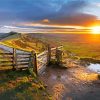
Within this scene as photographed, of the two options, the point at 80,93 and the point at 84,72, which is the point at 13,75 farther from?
the point at 84,72

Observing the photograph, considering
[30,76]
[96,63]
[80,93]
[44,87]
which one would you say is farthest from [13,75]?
[96,63]

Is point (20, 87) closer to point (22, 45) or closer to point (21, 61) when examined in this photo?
point (21, 61)

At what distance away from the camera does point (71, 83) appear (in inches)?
706

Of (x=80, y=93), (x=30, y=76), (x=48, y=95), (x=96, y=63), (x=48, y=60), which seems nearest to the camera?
(x=48, y=95)

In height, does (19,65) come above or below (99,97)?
A: above

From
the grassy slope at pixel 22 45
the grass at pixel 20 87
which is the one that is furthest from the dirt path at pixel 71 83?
the grassy slope at pixel 22 45

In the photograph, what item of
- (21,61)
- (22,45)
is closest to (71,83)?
(21,61)

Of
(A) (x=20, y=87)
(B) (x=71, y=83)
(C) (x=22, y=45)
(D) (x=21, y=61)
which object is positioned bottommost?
(B) (x=71, y=83)

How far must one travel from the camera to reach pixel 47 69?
866 inches

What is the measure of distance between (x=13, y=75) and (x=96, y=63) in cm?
1433

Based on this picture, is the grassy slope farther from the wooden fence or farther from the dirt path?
the wooden fence

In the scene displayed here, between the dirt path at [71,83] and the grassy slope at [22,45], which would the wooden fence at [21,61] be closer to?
the dirt path at [71,83]

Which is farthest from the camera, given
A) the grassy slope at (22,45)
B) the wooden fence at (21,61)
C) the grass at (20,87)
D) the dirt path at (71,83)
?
the grassy slope at (22,45)

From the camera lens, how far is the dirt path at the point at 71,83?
15.2 meters
